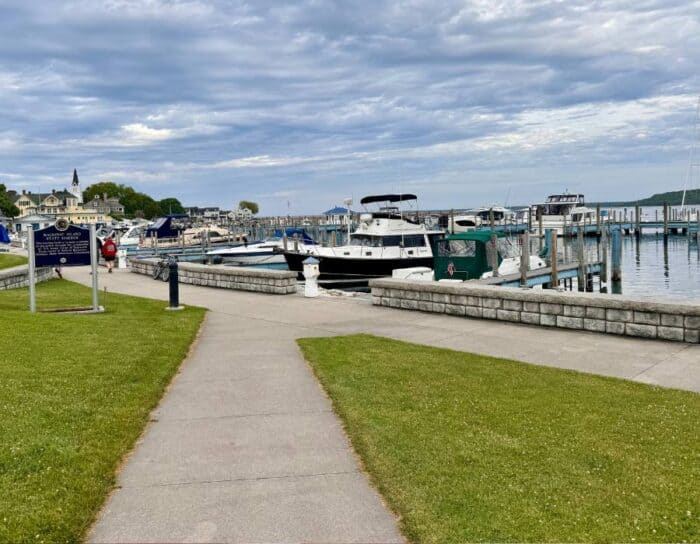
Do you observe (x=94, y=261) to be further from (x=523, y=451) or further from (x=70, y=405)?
(x=523, y=451)

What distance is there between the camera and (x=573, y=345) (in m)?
10.7

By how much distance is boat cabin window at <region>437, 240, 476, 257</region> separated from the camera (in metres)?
24.7

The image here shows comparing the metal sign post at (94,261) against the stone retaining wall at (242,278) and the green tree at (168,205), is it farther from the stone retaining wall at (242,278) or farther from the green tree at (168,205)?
the green tree at (168,205)

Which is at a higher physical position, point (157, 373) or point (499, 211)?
point (499, 211)

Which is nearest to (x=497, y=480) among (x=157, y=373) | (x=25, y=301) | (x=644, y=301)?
(x=157, y=373)

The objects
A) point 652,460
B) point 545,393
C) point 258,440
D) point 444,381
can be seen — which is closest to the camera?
point 652,460

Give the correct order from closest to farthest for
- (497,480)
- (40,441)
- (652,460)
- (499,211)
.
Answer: (497,480)
(652,460)
(40,441)
(499,211)

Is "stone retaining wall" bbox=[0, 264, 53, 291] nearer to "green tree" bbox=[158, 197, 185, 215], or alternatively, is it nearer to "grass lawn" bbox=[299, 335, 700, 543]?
"grass lawn" bbox=[299, 335, 700, 543]

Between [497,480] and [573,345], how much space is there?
20.6 feet

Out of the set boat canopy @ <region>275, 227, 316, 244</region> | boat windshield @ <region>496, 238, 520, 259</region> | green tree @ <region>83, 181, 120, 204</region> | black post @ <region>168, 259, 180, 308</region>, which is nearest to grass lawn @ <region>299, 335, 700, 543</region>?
black post @ <region>168, 259, 180, 308</region>

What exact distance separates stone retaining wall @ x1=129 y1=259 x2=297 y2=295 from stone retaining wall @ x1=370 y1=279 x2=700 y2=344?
4.18 metres

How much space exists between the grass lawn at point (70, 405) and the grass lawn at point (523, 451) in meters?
2.22

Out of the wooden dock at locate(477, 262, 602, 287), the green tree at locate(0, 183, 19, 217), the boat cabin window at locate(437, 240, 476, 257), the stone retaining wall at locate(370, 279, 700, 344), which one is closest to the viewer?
the stone retaining wall at locate(370, 279, 700, 344)

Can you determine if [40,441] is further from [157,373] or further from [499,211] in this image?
[499,211]
